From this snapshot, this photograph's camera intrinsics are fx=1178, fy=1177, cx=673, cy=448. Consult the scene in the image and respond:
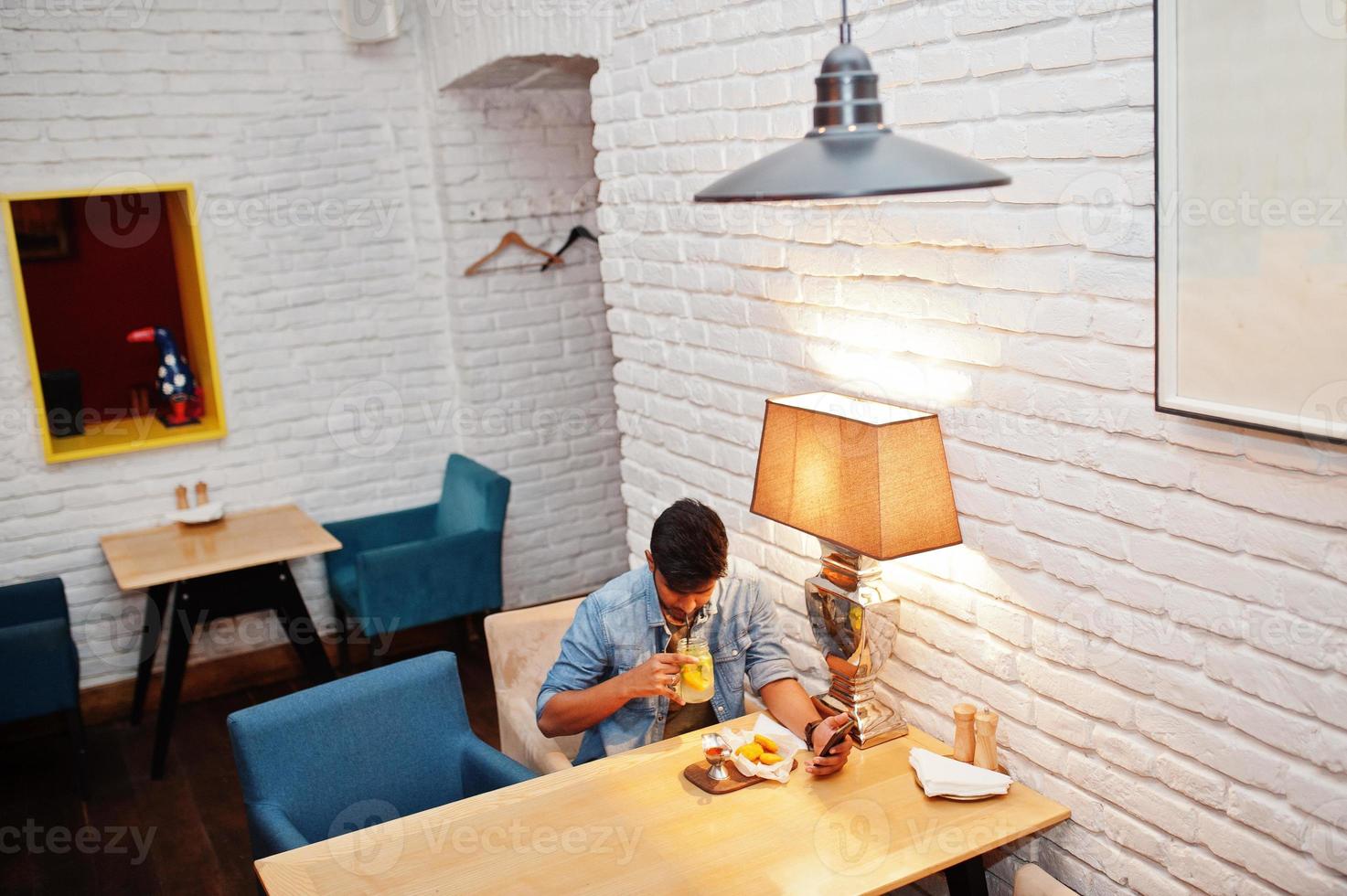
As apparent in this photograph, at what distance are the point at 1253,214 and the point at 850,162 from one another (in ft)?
2.05

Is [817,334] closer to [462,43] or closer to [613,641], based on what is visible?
[613,641]

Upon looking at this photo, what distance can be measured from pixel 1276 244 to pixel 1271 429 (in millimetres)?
257

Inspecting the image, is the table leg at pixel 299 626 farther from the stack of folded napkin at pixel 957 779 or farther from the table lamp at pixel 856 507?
the stack of folded napkin at pixel 957 779

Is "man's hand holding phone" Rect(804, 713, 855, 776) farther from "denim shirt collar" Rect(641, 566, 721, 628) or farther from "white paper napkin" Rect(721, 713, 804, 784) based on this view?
"denim shirt collar" Rect(641, 566, 721, 628)

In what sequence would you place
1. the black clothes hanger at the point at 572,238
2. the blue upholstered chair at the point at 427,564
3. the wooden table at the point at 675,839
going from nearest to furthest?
the wooden table at the point at 675,839 < the blue upholstered chair at the point at 427,564 < the black clothes hanger at the point at 572,238

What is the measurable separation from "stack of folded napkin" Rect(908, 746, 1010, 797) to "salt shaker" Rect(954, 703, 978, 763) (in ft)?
0.08

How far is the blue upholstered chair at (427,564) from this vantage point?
4.44 m

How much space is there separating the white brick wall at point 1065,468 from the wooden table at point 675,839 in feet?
0.77

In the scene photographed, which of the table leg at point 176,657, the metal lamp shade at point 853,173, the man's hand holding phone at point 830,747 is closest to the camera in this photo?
the metal lamp shade at point 853,173

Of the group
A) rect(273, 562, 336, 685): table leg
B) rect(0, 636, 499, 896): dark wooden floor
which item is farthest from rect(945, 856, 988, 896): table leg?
rect(273, 562, 336, 685): table leg

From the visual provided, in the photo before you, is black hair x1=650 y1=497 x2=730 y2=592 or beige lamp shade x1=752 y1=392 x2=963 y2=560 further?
black hair x1=650 y1=497 x2=730 y2=592

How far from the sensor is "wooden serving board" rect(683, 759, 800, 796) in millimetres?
2253

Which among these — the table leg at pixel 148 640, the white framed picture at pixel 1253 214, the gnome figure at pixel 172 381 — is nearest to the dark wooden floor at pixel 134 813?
the table leg at pixel 148 640

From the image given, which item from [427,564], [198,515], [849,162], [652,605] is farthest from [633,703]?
[198,515]
